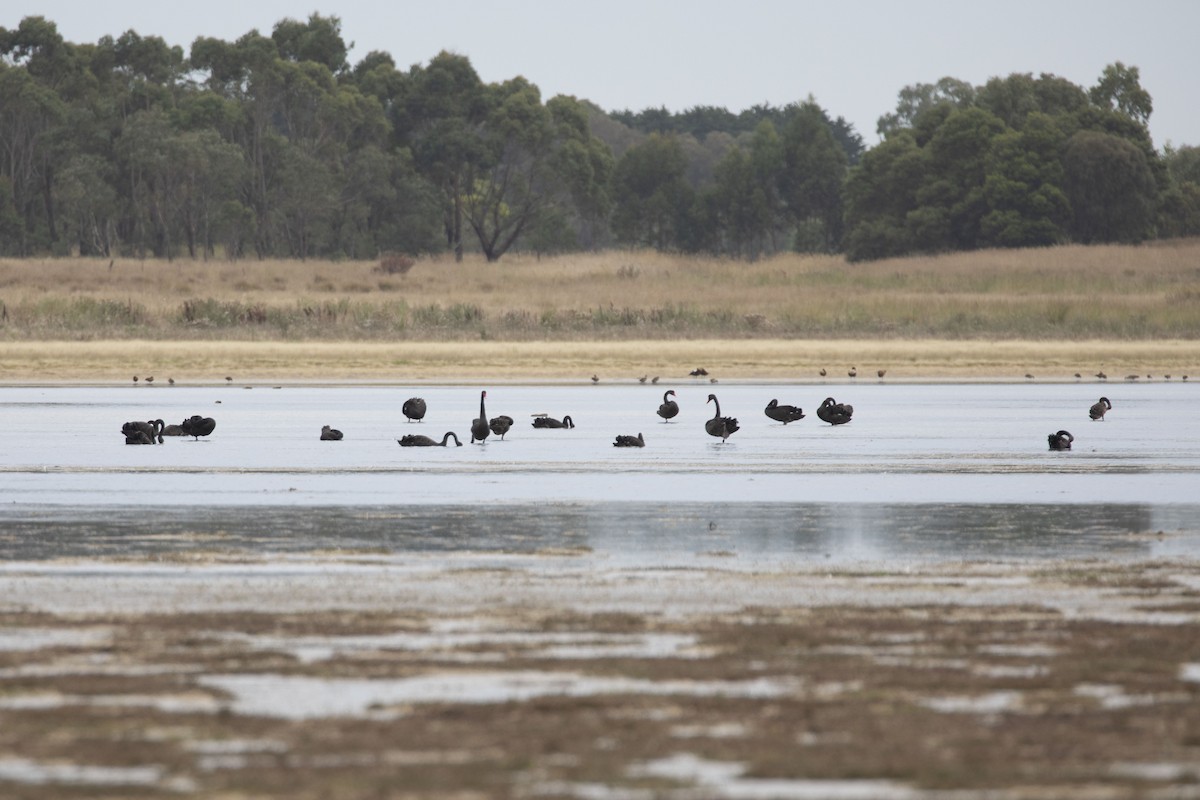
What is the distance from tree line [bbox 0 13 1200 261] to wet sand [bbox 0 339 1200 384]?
3220 centimetres

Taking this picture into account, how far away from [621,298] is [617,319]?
25.3 feet

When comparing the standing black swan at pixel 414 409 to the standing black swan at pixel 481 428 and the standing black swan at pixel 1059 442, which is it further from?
the standing black swan at pixel 1059 442

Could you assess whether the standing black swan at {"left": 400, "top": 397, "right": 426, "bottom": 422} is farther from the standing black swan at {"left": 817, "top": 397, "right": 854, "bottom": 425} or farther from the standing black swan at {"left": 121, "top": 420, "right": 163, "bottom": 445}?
the standing black swan at {"left": 817, "top": 397, "right": 854, "bottom": 425}

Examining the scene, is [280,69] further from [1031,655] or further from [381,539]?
[1031,655]

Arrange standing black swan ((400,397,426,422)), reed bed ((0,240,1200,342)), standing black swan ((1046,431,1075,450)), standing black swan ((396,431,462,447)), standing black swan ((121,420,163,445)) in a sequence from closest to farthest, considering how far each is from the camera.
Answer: standing black swan ((1046,431,1075,450))
standing black swan ((396,431,462,447))
standing black swan ((121,420,163,445))
standing black swan ((400,397,426,422))
reed bed ((0,240,1200,342))

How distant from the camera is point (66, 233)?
80.7 meters

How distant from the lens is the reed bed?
43781 millimetres

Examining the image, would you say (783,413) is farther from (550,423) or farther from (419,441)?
(419,441)

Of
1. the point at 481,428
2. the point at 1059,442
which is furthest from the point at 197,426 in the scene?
the point at 1059,442

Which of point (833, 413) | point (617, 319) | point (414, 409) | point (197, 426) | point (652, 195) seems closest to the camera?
point (197, 426)

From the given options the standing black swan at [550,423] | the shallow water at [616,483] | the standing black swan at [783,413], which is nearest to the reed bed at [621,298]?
the shallow water at [616,483]

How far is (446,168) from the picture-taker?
83062mm

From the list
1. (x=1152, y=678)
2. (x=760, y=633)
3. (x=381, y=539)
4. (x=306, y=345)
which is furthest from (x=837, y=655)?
(x=306, y=345)

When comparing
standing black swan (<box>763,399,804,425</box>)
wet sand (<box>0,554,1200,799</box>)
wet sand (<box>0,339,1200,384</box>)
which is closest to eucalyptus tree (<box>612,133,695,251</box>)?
wet sand (<box>0,339,1200,384</box>)
